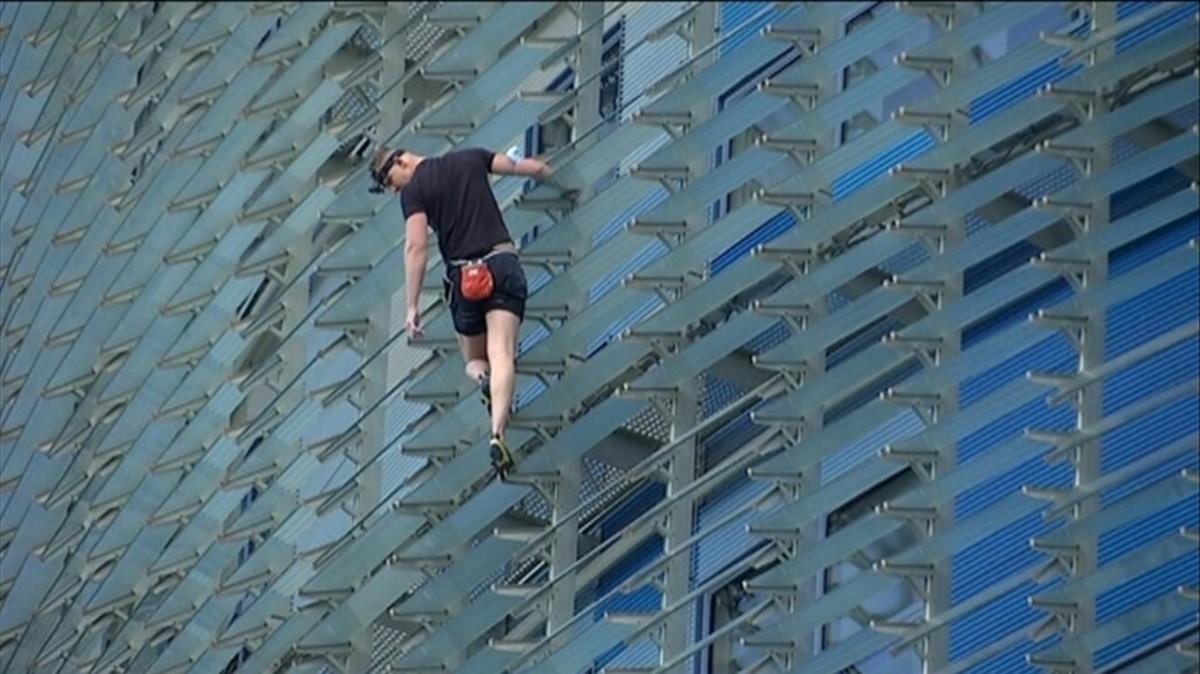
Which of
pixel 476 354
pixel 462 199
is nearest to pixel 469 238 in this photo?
pixel 462 199

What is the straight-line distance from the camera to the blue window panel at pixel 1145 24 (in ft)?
62.0

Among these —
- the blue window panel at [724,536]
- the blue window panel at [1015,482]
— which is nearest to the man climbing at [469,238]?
the blue window panel at [724,536]

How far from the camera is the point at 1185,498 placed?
1889 cm

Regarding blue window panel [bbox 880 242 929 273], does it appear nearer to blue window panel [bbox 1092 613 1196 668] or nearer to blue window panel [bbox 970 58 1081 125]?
blue window panel [bbox 970 58 1081 125]

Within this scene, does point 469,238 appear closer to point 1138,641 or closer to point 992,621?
point 992,621

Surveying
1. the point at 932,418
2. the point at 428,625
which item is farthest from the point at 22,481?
the point at 932,418

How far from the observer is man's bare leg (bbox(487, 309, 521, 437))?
759 inches

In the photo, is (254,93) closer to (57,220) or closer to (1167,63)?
(57,220)

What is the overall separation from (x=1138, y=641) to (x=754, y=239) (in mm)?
2739

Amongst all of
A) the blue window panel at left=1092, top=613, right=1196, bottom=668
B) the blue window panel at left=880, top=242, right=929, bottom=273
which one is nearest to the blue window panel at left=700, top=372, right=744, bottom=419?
the blue window panel at left=880, top=242, right=929, bottom=273

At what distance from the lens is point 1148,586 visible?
1912cm

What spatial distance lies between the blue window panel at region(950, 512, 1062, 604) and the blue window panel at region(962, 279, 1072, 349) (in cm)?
81

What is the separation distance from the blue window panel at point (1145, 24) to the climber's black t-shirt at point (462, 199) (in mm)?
2701

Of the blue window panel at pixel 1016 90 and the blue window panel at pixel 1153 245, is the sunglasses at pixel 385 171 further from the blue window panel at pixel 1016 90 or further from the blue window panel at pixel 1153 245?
the blue window panel at pixel 1153 245
